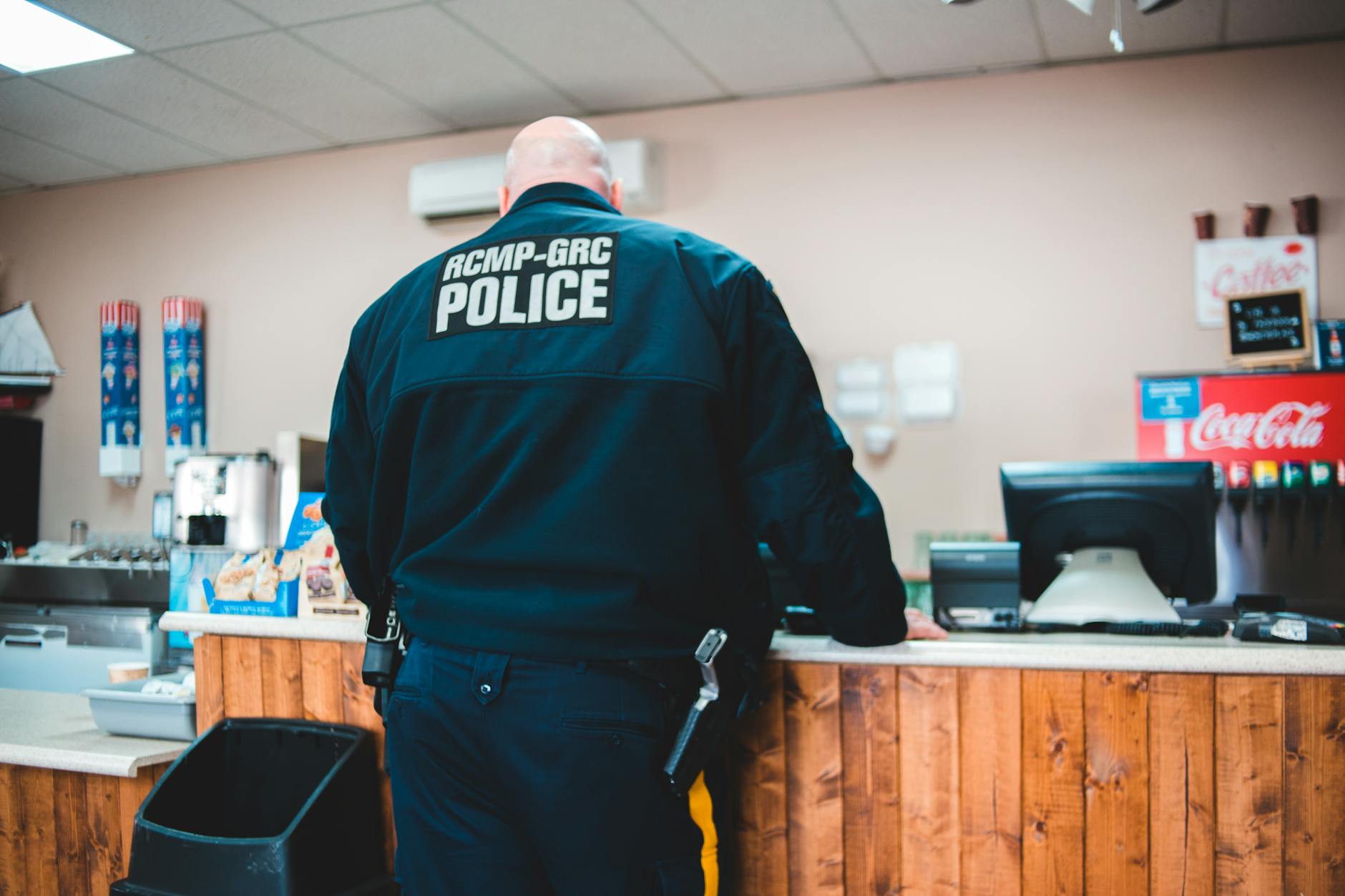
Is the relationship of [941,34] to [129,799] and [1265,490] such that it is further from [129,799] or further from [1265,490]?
[129,799]

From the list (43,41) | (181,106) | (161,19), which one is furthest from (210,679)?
(181,106)

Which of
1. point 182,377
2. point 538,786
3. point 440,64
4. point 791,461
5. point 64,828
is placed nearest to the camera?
point 538,786

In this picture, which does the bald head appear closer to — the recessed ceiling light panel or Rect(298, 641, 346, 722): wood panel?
Rect(298, 641, 346, 722): wood panel

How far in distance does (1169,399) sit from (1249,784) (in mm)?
2377

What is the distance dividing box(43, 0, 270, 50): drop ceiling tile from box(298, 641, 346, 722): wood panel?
7.26 feet

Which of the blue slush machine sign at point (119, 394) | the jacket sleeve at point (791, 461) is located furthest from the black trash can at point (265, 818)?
the blue slush machine sign at point (119, 394)

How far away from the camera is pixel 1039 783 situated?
65.6 inches

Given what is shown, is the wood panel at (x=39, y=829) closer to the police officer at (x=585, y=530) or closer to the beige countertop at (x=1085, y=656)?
the police officer at (x=585, y=530)

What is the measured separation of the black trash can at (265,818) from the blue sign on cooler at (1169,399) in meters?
2.95

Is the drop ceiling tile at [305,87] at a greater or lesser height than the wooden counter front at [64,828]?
greater

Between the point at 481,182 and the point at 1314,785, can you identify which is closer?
the point at 1314,785

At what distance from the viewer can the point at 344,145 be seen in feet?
15.4

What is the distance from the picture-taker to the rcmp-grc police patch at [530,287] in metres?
1.46

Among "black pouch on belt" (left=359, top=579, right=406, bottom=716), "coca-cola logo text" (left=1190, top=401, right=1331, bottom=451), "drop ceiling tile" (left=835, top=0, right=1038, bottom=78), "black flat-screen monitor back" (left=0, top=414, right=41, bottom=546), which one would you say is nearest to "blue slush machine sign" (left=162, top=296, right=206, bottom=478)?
"black flat-screen monitor back" (left=0, top=414, right=41, bottom=546)
